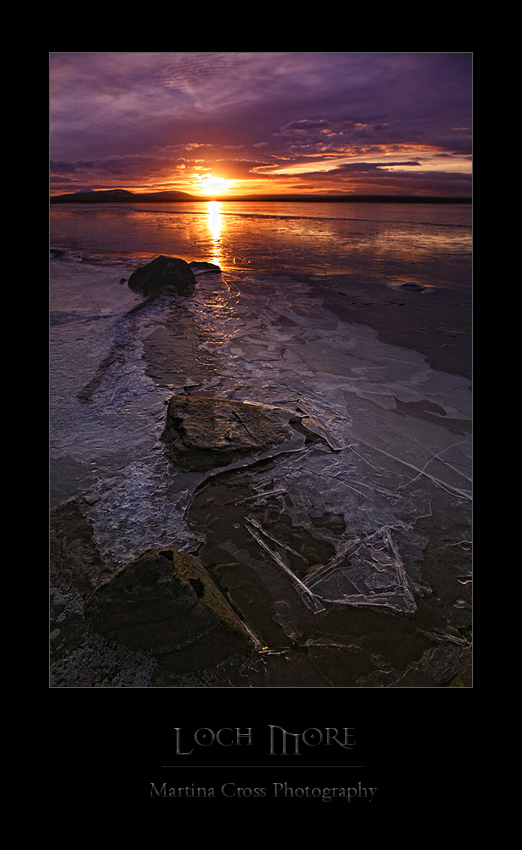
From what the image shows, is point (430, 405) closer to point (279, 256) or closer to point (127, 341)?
point (127, 341)

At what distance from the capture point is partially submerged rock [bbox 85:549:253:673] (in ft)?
5.02

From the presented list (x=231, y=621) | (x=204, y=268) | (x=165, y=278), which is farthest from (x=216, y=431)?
(x=204, y=268)

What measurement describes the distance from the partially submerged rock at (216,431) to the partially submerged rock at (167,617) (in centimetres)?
Answer: 94

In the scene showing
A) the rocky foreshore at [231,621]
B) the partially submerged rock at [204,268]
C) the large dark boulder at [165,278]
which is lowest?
the rocky foreshore at [231,621]

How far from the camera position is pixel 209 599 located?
161 centimetres

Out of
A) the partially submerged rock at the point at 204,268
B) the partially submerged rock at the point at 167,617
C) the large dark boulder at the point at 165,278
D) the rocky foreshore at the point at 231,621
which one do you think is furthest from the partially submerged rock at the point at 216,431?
the partially submerged rock at the point at 204,268

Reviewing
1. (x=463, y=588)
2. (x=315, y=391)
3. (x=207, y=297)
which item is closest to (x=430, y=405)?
(x=315, y=391)

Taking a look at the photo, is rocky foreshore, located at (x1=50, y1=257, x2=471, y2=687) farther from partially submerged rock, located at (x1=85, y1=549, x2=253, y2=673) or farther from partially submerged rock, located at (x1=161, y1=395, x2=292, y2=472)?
partially submerged rock, located at (x1=161, y1=395, x2=292, y2=472)

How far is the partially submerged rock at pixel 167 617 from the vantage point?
1.53m

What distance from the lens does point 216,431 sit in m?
2.75

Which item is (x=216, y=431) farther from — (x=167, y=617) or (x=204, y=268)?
(x=204, y=268)

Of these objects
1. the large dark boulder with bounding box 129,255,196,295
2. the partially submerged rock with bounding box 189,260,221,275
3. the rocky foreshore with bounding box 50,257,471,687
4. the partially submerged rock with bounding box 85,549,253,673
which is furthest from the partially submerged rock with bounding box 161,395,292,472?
the partially submerged rock with bounding box 189,260,221,275

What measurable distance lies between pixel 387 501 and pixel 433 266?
7.74 m

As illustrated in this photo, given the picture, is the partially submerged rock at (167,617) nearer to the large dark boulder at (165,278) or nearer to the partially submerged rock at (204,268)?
the large dark boulder at (165,278)
